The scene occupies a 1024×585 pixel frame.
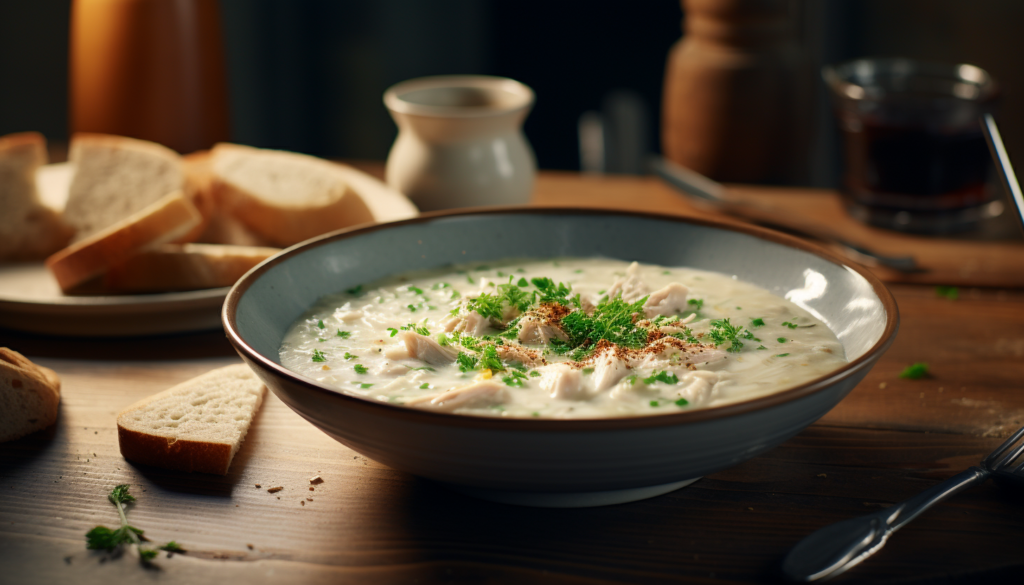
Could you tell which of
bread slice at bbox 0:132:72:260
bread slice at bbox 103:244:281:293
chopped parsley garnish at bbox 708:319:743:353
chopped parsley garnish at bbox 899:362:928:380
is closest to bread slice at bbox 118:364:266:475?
bread slice at bbox 103:244:281:293

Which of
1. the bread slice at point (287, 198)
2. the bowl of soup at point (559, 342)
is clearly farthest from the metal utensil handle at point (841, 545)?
the bread slice at point (287, 198)

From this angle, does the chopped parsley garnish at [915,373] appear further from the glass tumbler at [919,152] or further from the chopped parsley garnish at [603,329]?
the glass tumbler at [919,152]

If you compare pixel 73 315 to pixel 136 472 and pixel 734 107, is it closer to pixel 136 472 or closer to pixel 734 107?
pixel 136 472

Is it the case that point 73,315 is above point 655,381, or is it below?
below

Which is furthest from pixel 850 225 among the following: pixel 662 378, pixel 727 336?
pixel 662 378

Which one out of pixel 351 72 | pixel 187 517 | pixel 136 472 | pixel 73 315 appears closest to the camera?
pixel 187 517

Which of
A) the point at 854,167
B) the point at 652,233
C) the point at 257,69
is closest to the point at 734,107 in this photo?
the point at 854,167
